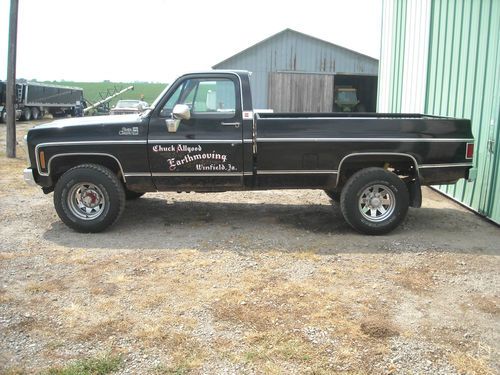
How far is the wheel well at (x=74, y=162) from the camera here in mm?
6324

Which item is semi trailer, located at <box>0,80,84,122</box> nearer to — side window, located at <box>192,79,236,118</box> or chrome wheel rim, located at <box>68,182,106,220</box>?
chrome wheel rim, located at <box>68,182,106,220</box>

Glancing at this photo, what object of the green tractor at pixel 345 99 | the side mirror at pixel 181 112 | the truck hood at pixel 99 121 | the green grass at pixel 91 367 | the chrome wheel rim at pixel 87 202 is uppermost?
the green tractor at pixel 345 99

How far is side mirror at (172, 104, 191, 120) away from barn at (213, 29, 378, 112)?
13950 millimetres

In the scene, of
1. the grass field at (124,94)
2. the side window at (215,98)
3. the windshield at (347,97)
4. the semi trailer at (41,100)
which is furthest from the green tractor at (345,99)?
the side window at (215,98)

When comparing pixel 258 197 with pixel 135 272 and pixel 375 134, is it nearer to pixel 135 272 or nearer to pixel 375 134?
pixel 375 134

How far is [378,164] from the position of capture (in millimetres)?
6484

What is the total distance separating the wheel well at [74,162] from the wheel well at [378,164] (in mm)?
2834

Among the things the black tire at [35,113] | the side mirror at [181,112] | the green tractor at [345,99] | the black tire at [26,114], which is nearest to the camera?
the side mirror at [181,112]

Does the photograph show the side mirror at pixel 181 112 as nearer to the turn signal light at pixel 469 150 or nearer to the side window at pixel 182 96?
the side window at pixel 182 96

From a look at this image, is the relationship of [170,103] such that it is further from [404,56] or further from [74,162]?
[404,56]

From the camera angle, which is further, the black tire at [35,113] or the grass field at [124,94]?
the grass field at [124,94]

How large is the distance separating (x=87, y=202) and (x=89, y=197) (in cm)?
7

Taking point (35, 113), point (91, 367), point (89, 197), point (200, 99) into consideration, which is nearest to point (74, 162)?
point (89, 197)

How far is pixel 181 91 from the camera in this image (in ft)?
20.6
